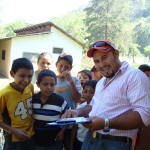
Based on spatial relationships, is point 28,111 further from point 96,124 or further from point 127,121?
point 127,121

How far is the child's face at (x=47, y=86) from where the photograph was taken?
8.28 ft

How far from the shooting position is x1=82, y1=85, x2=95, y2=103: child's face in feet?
9.45

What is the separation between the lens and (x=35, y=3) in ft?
231

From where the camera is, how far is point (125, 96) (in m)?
1.81

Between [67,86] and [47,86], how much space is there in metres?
0.49

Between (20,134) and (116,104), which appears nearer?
(116,104)

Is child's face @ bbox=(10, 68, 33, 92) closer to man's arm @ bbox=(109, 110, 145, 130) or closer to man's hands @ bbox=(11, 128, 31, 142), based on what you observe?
man's hands @ bbox=(11, 128, 31, 142)

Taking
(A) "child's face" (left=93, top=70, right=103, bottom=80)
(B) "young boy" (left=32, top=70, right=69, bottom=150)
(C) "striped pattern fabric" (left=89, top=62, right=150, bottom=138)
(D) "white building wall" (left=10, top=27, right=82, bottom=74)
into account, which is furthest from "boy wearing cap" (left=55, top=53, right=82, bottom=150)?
(D) "white building wall" (left=10, top=27, right=82, bottom=74)

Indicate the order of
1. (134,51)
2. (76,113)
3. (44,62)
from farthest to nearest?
(134,51), (44,62), (76,113)

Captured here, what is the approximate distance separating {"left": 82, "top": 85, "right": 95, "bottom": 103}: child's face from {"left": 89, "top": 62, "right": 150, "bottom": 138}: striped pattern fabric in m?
0.81

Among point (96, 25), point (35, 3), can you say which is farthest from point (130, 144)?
point (35, 3)

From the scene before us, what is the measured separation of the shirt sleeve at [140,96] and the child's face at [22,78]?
109 centimetres

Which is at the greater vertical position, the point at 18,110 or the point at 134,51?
the point at 134,51

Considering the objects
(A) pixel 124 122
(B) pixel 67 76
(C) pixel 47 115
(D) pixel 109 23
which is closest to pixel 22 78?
(C) pixel 47 115
